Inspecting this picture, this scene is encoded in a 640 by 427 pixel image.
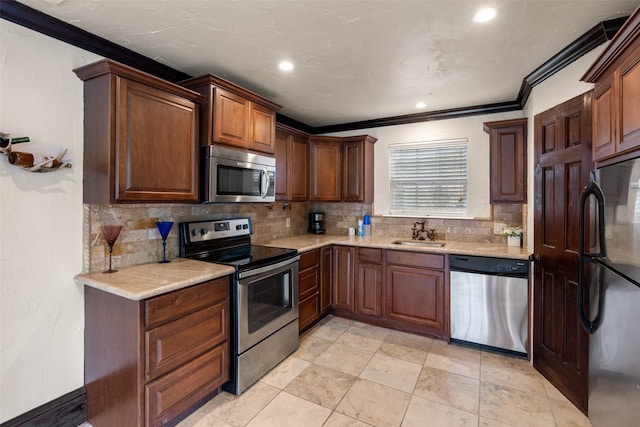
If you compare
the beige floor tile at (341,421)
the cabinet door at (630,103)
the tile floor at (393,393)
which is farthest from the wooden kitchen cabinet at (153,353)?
the cabinet door at (630,103)

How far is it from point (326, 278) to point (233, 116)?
6.71 feet

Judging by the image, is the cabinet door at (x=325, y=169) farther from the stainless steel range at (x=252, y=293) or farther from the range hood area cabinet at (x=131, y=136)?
the range hood area cabinet at (x=131, y=136)

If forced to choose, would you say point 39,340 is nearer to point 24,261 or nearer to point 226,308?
point 24,261

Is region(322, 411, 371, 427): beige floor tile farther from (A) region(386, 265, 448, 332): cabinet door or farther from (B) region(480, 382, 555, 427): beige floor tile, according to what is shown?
(A) region(386, 265, 448, 332): cabinet door

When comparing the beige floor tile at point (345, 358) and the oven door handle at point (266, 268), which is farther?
the beige floor tile at point (345, 358)

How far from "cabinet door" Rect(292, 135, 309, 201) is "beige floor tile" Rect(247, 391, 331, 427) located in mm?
2073

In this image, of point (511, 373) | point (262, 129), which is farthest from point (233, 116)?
point (511, 373)

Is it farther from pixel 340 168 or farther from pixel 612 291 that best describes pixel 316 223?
pixel 612 291

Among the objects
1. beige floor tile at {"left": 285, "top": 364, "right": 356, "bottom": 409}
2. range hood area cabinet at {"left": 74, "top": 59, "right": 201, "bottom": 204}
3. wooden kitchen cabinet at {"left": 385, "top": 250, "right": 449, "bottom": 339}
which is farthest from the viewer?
wooden kitchen cabinet at {"left": 385, "top": 250, "right": 449, "bottom": 339}

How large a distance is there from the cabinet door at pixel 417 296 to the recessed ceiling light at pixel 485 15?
7.09ft

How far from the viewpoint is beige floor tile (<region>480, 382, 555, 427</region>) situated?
1.99 m

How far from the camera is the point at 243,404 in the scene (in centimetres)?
215

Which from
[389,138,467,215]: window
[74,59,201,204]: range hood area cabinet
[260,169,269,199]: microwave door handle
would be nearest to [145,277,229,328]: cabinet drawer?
[74,59,201,204]: range hood area cabinet

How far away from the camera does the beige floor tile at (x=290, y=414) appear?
1.97 meters
